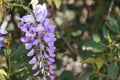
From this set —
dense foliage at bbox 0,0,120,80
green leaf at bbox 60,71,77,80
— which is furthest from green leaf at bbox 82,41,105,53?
green leaf at bbox 60,71,77,80

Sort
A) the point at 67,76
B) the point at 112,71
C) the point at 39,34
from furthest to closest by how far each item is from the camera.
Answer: the point at 67,76
the point at 112,71
the point at 39,34

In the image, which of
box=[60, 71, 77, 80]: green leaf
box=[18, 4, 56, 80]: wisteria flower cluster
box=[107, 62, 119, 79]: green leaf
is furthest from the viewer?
box=[60, 71, 77, 80]: green leaf

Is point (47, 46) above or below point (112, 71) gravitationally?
above

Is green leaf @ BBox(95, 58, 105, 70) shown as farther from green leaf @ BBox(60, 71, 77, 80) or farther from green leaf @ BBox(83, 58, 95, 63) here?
green leaf @ BBox(60, 71, 77, 80)

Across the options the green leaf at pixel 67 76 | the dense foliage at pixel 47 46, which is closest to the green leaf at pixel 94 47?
the dense foliage at pixel 47 46

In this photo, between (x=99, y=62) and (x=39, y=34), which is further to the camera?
(x=99, y=62)

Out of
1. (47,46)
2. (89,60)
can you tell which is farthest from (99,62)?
(47,46)

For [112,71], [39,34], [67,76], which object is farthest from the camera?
[67,76]

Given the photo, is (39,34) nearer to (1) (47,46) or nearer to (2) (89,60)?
(1) (47,46)

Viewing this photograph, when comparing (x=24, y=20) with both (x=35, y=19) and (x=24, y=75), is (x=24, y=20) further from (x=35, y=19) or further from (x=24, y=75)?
(x=24, y=75)

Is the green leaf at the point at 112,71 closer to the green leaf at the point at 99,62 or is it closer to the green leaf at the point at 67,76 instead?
the green leaf at the point at 99,62

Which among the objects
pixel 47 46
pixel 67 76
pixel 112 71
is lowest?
pixel 67 76

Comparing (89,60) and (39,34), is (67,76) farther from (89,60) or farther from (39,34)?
(39,34)
